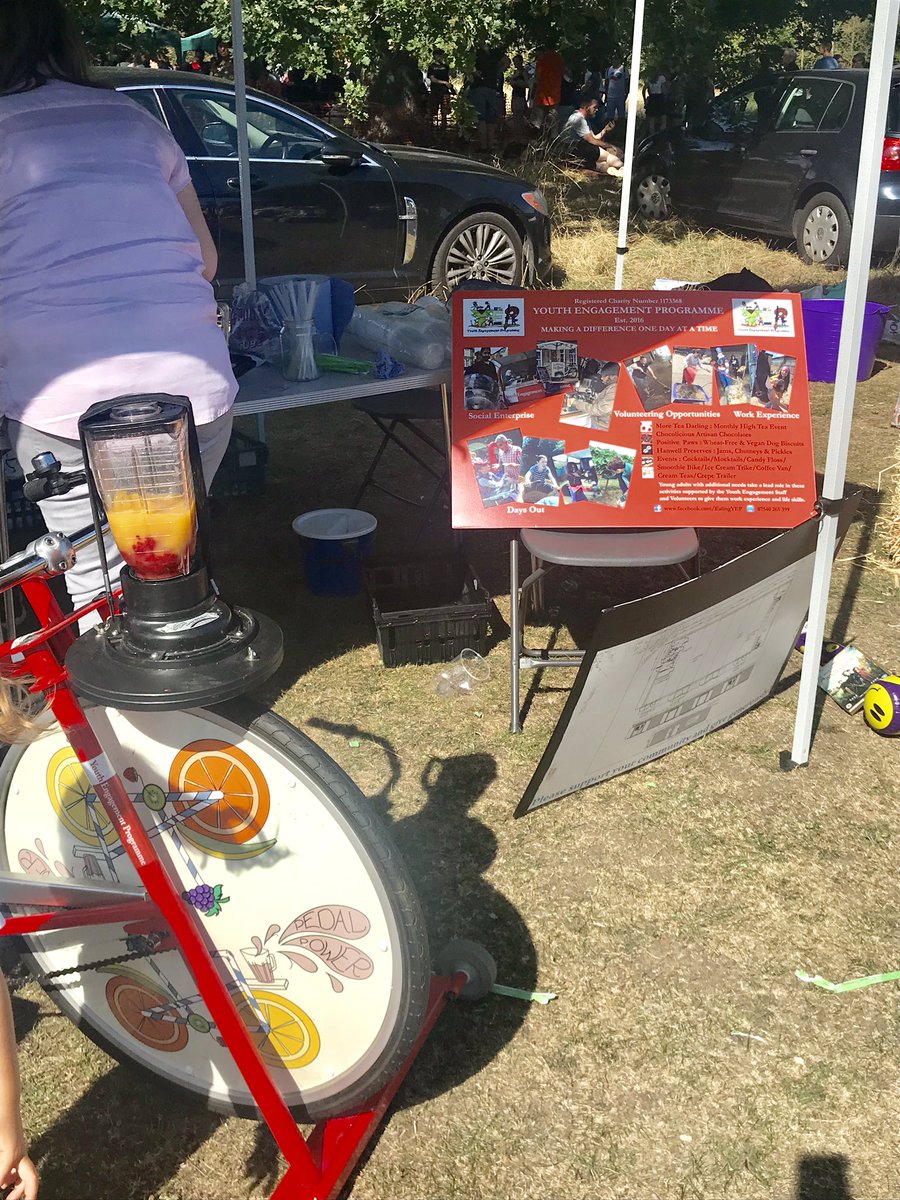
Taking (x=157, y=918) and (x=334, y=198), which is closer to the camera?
(x=157, y=918)

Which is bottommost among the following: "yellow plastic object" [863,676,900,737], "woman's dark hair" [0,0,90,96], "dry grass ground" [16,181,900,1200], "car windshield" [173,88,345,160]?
"dry grass ground" [16,181,900,1200]

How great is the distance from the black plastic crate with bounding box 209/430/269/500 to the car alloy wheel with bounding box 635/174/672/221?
26.2 feet

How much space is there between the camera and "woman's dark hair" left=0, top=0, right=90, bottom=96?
221cm

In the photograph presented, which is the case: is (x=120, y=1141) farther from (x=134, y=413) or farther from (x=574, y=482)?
(x=574, y=482)

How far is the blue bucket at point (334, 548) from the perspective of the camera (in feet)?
13.8

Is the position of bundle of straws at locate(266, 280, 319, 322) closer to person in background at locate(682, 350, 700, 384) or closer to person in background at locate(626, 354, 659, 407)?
person in background at locate(626, 354, 659, 407)

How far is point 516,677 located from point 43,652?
6.86ft

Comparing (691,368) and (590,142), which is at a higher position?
(590,142)

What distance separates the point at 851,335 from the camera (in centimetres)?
273

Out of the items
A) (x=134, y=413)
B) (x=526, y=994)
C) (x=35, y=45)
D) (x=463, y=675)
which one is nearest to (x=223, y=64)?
(x=463, y=675)

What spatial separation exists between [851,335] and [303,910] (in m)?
2.01

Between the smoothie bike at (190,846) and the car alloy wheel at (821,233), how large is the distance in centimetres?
974

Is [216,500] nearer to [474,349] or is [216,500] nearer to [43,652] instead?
[474,349]

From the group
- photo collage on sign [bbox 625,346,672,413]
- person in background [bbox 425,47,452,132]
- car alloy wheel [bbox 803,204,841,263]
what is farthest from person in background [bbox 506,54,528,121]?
photo collage on sign [bbox 625,346,672,413]
